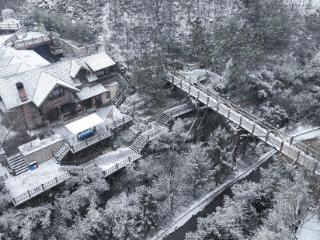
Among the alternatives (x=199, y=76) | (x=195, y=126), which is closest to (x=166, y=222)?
(x=195, y=126)

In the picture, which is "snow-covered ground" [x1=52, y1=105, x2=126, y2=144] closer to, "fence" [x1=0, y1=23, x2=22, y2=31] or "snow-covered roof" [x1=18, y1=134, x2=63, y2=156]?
"snow-covered roof" [x1=18, y1=134, x2=63, y2=156]

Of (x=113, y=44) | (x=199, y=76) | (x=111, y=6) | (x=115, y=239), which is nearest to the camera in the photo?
(x=115, y=239)

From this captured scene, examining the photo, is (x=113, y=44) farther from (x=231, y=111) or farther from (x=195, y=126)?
(x=231, y=111)

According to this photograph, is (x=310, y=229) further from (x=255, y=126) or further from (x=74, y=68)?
(x=74, y=68)

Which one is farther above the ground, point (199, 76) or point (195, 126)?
point (199, 76)

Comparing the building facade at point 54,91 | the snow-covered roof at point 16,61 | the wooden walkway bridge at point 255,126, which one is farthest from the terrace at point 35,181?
the wooden walkway bridge at point 255,126

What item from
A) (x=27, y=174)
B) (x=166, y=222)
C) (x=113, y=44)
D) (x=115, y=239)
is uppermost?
(x=113, y=44)

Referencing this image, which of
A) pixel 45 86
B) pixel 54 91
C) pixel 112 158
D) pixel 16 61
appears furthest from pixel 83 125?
pixel 16 61

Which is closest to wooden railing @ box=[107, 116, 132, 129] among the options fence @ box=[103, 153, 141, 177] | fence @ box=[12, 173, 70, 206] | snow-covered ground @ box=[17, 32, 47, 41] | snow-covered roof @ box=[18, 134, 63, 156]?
fence @ box=[103, 153, 141, 177]
